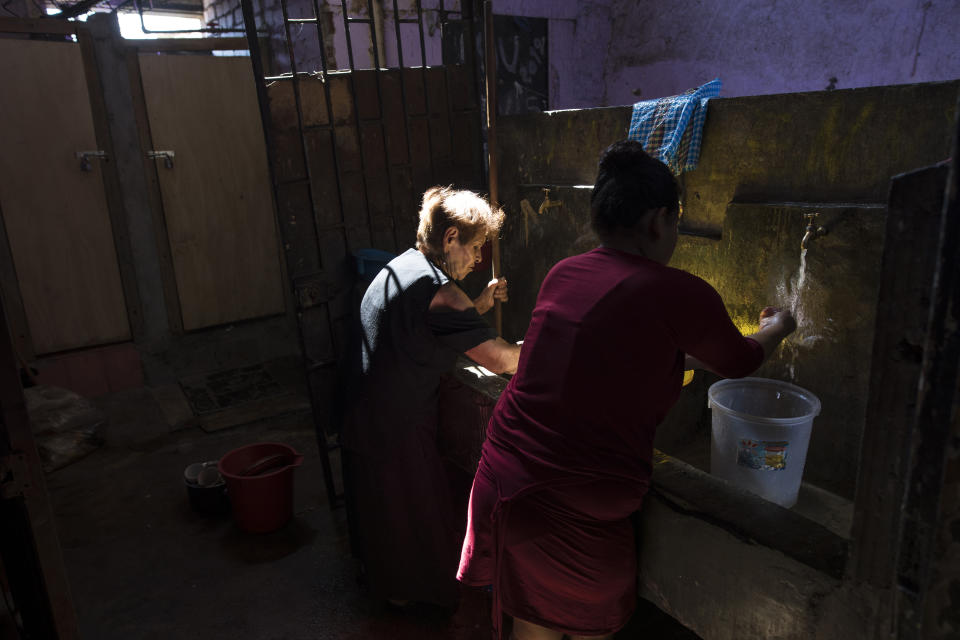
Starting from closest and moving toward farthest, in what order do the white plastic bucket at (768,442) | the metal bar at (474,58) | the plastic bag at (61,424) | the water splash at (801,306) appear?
the white plastic bucket at (768,442)
the water splash at (801,306)
the metal bar at (474,58)
the plastic bag at (61,424)

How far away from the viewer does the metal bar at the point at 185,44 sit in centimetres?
569

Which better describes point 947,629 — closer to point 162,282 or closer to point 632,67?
point 162,282

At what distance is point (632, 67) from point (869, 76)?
2.74 m

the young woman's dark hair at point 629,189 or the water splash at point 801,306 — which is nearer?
the young woman's dark hair at point 629,189

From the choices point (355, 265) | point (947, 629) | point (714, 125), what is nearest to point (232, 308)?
point (355, 265)

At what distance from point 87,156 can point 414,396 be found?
4634mm

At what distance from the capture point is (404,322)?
2639 mm

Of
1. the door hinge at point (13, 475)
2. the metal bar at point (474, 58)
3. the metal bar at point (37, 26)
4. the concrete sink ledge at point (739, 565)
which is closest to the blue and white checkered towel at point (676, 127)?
the metal bar at point (474, 58)

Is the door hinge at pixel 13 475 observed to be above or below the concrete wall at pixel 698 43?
below

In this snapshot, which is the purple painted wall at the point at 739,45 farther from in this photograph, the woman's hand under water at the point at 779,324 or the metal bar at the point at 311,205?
the metal bar at the point at 311,205

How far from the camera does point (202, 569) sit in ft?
11.8

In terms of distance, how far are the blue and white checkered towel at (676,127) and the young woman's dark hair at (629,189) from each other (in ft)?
4.90

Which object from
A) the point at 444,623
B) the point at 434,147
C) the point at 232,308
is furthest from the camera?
the point at 232,308

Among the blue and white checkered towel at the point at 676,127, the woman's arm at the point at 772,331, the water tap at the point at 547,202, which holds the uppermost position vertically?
the blue and white checkered towel at the point at 676,127
